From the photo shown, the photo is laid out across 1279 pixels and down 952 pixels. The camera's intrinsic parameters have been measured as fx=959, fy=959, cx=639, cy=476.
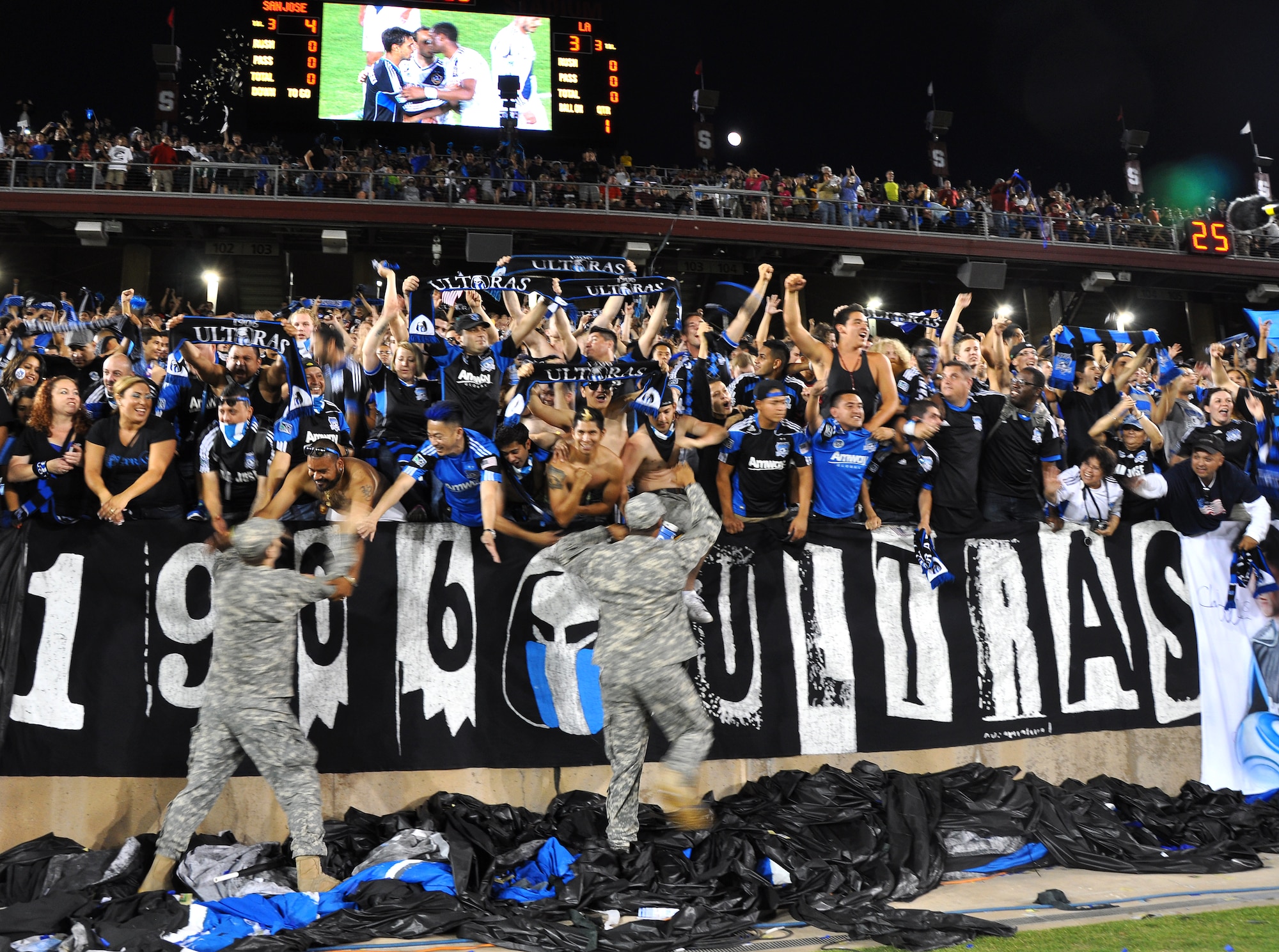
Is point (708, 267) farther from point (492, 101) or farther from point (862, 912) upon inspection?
point (862, 912)

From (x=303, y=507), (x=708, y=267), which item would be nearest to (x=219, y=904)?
(x=303, y=507)

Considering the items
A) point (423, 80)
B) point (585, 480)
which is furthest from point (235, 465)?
point (423, 80)

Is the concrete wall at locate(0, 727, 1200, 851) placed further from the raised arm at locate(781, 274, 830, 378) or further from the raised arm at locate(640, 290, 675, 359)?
the raised arm at locate(640, 290, 675, 359)

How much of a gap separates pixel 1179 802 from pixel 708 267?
75.8 ft

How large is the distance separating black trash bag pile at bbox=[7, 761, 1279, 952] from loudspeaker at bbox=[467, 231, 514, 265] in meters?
20.1

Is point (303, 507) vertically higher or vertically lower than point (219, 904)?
higher

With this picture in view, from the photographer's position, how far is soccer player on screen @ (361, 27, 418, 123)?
28.9 m

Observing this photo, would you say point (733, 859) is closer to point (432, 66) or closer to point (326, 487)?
point (326, 487)

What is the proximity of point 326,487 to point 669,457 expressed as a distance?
2501 mm

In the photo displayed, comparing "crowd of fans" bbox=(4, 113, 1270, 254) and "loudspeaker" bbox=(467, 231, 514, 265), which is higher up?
"crowd of fans" bbox=(4, 113, 1270, 254)

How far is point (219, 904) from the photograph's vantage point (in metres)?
5.02

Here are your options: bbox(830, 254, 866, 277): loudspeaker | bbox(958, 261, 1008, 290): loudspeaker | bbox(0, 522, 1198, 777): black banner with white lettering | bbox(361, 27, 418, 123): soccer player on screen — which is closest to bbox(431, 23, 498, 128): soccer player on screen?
bbox(361, 27, 418, 123): soccer player on screen

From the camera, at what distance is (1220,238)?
2861 centimetres

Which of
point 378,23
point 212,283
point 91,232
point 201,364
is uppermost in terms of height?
point 378,23
